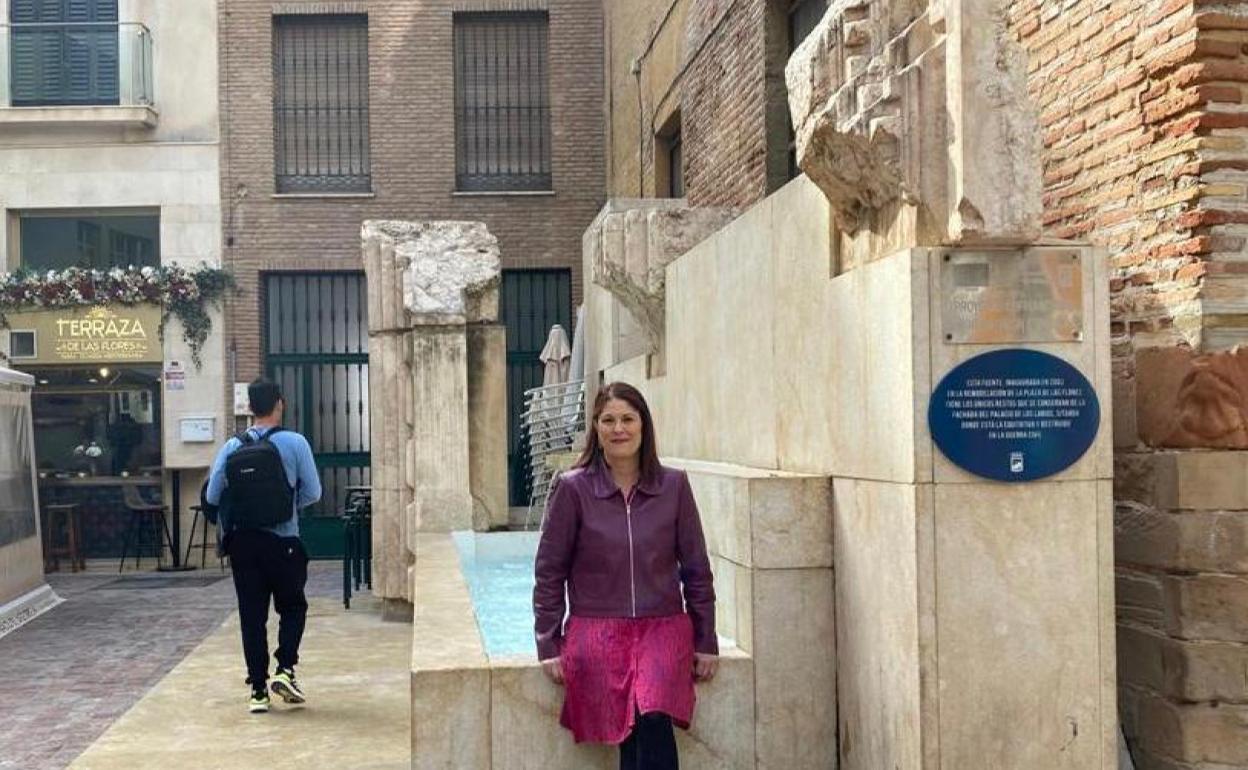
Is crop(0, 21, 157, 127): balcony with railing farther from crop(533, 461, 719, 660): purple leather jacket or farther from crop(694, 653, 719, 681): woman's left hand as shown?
crop(694, 653, 719, 681): woman's left hand

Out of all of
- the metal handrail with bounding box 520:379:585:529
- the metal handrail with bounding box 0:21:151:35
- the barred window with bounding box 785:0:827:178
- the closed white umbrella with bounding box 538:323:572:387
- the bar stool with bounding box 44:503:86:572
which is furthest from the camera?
the metal handrail with bounding box 0:21:151:35

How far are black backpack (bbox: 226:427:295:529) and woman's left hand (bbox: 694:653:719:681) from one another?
12.7 ft

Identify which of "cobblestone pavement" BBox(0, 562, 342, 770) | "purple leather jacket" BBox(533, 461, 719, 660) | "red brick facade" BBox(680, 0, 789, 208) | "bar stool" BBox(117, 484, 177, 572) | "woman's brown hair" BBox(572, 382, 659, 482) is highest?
"red brick facade" BBox(680, 0, 789, 208)

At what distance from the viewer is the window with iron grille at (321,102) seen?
2184cm

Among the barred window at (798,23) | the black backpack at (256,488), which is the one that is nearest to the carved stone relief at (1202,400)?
the black backpack at (256,488)

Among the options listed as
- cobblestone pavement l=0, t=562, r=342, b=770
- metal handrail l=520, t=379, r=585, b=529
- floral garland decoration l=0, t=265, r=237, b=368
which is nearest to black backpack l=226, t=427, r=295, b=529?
cobblestone pavement l=0, t=562, r=342, b=770

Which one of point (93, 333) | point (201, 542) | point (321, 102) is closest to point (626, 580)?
point (201, 542)

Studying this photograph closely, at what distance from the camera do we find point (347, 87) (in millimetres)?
21969

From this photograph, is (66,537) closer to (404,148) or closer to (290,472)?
(404,148)

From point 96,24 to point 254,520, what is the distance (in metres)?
15.4

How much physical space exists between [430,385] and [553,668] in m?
7.35

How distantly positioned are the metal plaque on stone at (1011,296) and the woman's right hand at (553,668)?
167cm

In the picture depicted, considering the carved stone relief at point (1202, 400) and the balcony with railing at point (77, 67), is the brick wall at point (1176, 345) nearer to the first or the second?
the carved stone relief at point (1202, 400)

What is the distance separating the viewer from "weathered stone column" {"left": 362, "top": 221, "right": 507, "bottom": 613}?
12000mm
